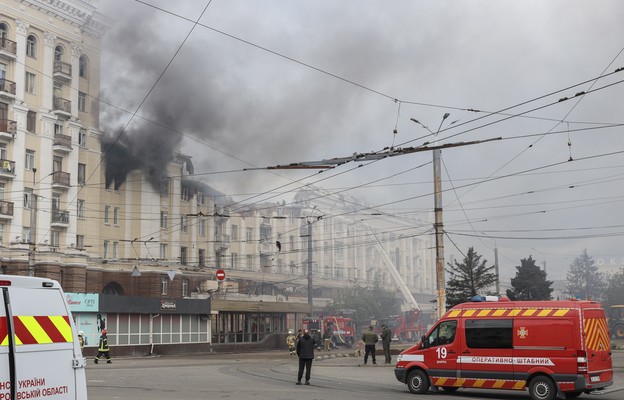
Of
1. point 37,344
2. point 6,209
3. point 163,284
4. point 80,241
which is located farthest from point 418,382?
point 163,284

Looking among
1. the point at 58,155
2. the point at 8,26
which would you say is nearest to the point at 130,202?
the point at 58,155

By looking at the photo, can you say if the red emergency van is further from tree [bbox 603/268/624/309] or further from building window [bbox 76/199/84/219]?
tree [bbox 603/268/624/309]

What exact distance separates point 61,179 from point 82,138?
14.2 ft

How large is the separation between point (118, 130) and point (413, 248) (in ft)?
212

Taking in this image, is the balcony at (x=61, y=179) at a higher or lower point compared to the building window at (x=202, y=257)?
higher

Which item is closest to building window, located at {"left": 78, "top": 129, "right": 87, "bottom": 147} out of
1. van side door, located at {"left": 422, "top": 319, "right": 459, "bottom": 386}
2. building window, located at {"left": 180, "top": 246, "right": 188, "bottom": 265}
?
building window, located at {"left": 180, "top": 246, "right": 188, "bottom": 265}

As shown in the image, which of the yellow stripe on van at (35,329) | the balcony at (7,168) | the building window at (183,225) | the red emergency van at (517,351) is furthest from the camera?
the building window at (183,225)

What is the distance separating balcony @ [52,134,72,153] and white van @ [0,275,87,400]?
47.5 meters

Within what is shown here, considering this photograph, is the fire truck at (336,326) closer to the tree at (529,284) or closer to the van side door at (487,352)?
the tree at (529,284)

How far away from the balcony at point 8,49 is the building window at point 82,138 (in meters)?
7.56

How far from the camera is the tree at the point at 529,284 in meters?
45.0

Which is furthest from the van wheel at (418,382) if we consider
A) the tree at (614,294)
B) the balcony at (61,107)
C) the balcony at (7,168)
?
the tree at (614,294)

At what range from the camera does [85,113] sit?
54.2 m

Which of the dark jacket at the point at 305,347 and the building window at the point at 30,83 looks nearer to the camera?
the dark jacket at the point at 305,347
